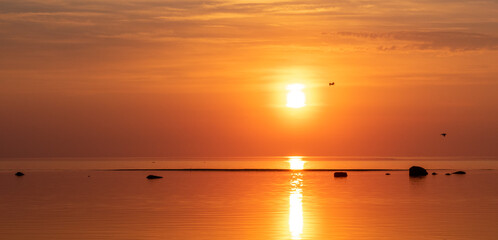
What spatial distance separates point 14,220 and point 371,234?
2228cm

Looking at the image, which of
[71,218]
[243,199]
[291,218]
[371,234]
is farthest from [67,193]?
[371,234]

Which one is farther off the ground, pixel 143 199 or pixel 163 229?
pixel 143 199

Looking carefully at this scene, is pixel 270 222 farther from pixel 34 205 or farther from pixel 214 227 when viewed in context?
pixel 34 205

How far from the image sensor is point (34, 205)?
5988 cm

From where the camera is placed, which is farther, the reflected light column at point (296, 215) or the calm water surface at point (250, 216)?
the reflected light column at point (296, 215)

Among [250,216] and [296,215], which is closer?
[250,216]

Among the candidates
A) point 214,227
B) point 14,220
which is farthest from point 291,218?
point 14,220

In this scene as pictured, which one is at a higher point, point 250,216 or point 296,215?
point 296,215

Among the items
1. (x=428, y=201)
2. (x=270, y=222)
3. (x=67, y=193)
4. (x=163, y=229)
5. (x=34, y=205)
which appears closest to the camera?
(x=163, y=229)

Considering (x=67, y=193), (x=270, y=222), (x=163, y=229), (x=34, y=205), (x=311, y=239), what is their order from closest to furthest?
(x=311, y=239) < (x=163, y=229) < (x=270, y=222) < (x=34, y=205) < (x=67, y=193)

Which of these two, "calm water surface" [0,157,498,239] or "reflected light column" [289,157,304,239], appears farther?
"reflected light column" [289,157,304,239]

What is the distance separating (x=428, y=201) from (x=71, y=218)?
31.0 metres

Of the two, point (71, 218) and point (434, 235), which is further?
point (71, 218)

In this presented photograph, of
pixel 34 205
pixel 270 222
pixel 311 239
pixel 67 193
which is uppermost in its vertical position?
pixel 67 193
